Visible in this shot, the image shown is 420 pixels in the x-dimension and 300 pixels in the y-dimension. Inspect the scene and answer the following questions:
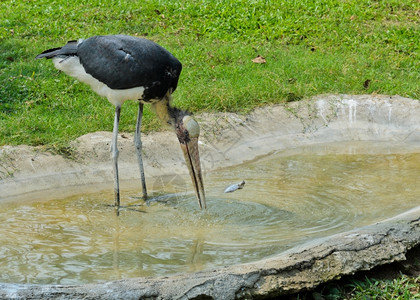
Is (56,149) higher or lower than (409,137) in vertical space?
higher

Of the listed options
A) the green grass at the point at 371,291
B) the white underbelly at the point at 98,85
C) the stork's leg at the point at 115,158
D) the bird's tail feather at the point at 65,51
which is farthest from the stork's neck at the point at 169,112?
the green grass at the point at 371,291

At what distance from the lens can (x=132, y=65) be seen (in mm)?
5766

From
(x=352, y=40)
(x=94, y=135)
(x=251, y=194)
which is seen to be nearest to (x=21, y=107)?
(x=94, y=135)

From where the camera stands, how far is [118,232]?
524cm

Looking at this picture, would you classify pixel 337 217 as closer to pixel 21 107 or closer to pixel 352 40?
pixel 21 107

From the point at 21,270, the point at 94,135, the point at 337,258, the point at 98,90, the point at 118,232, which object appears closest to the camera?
the point at 337,258

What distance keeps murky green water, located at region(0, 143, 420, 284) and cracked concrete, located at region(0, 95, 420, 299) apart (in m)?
0.26

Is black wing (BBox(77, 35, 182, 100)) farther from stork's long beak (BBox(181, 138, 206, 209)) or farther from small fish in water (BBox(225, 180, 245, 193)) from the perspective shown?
small fish in water (BBox(225, 180, 245, 193))

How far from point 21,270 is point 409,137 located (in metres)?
4.60

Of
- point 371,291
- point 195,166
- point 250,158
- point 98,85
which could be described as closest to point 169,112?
point 195,166

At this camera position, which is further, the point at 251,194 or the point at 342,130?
the point at 342,130

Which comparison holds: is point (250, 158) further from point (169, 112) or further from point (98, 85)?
point (98, 85)

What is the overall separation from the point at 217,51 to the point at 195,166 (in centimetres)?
380

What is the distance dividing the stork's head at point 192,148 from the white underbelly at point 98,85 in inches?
17.8
